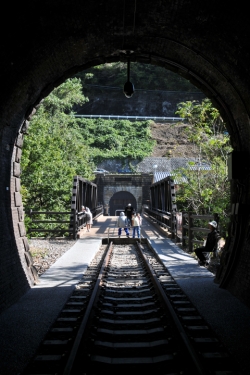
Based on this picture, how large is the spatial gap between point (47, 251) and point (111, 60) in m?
7.24

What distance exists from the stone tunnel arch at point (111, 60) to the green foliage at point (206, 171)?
6.28 meters

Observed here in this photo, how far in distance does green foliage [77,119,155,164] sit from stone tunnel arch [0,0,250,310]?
1590 inches

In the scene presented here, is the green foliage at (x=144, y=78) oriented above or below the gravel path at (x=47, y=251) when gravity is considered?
above

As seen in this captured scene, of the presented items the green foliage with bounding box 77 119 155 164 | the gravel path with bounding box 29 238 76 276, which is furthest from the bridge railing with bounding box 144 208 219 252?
the green foliage with bounding box 77 119 155 164

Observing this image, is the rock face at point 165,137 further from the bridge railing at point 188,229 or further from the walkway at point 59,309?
the walkway at point 59,309

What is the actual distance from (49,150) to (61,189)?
238 cm

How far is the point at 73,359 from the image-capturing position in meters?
3.83

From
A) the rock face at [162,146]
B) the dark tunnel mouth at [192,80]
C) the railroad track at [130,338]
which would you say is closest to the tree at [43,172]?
the dark tunnel mouth at [192,80]

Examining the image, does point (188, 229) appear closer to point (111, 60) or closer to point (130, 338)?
point (111, 60)

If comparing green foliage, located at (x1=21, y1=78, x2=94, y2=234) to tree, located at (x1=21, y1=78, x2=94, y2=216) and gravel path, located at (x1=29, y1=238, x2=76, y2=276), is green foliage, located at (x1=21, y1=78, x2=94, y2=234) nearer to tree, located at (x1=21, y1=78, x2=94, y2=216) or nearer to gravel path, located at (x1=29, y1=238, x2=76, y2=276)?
tree, located at (x1=21, y1=78, x2=94, y2=216)

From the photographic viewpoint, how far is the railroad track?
3.88 metres

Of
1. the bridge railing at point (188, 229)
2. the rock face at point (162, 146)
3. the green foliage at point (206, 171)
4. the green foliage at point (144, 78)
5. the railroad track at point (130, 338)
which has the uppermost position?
the green foliage at point (144, 78)

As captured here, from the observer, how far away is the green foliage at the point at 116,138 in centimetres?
4944

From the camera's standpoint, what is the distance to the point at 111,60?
8.20 meters
